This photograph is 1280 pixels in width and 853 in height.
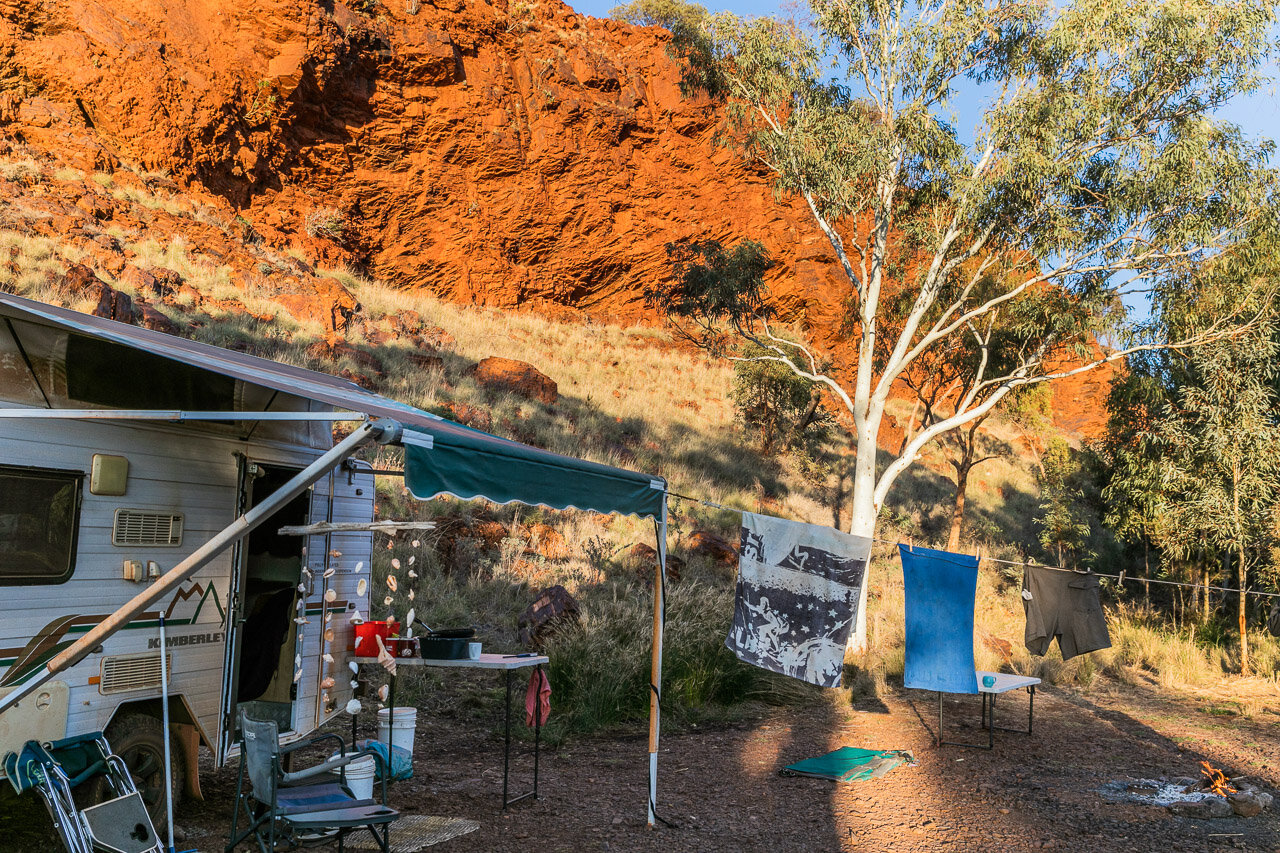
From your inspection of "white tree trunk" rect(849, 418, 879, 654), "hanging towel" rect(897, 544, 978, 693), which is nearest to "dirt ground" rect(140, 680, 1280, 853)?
"hanging towel" rect(897, 544, 978, 693)

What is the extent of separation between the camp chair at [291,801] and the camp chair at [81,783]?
1.65 feet

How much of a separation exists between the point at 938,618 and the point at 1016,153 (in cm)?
868

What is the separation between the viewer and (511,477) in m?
5.04

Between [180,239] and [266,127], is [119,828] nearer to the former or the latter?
[180,239]

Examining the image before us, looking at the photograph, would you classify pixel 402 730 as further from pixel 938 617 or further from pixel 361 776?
pixel 938 617

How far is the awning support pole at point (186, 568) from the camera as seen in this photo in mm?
3547

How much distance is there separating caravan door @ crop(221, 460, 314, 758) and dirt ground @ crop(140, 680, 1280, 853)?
2.16ft

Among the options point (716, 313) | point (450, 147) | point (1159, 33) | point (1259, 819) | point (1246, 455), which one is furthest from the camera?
point (450, 147)

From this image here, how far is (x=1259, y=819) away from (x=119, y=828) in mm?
7659

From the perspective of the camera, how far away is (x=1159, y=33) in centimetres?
1369

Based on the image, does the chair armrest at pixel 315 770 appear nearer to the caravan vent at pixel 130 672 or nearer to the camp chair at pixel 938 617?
the caravan vent at pixel 130 672

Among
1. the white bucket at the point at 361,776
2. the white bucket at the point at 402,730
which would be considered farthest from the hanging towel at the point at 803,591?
the white bucket at the point at 361,776

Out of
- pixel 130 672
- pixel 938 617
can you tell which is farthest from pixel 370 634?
pixel 938 617

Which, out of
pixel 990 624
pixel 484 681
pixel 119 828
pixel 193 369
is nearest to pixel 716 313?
pixel 990 624
